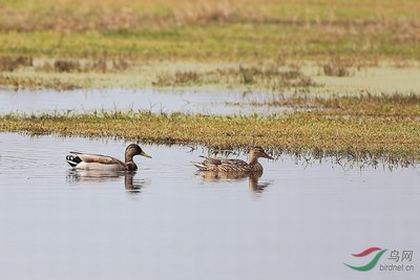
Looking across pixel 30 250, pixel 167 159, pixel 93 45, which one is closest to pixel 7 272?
pixel 30 250

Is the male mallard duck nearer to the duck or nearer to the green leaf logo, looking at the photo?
the duck

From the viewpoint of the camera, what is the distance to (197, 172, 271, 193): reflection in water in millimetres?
18125

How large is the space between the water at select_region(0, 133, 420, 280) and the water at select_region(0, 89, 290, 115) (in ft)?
18.1

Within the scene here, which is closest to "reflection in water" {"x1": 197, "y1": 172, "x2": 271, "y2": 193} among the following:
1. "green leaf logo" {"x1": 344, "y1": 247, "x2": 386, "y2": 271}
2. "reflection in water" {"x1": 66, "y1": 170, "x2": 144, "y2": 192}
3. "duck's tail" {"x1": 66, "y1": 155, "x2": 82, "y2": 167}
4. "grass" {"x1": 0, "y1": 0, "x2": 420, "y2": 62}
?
"reflection in water" {"x1": 66, "y1": 170, "x2": 144, "y2": 192}

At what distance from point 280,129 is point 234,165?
3437 millimetres

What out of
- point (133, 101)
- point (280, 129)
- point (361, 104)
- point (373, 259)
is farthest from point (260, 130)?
point (373, 259)

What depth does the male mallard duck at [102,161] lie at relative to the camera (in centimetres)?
1875

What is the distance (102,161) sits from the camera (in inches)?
742

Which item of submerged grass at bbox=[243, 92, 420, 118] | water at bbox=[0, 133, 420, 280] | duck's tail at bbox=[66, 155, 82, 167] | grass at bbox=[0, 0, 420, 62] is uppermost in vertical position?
grass at bbox=[0, 0, 420, 62]

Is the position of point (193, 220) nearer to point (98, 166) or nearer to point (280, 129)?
point (98, 166)

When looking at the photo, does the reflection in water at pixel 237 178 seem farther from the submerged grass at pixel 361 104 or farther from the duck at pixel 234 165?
the submerged grass at pixel 361 104

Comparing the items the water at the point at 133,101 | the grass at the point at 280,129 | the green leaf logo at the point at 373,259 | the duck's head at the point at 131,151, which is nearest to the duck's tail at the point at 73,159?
the duck's head at the point at 131,151

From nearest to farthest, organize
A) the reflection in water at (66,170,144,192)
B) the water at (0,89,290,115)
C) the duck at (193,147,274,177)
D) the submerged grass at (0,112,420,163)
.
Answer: the reflection in water at (66,170,144,192) < the duck at (193,147,274,177) < the submerged grass at (0,112,420,163) < the water at (0,89,290,115)

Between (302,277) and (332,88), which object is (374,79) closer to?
(332,88)
